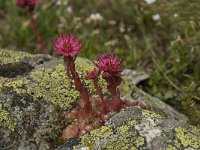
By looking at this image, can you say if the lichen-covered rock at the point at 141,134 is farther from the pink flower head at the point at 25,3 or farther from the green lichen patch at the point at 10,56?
the pink flower head at the point at 25,3

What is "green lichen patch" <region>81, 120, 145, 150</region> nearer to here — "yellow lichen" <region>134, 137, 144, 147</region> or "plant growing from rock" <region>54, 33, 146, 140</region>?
"yellow lichen" <region>134, 137, 144, 147</region>

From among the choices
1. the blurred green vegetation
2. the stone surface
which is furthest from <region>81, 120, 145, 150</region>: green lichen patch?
the blurred green vegetation

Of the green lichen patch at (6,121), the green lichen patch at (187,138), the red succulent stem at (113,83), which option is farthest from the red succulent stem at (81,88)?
the green lichen patch at (187,138)

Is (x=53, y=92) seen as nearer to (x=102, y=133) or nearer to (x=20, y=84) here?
(x=20, y=84)

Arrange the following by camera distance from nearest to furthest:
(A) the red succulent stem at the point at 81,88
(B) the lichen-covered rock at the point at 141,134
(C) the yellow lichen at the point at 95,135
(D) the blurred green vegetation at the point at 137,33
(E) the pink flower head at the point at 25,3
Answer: (B) the lichen-covered rock at the point at 141,134, (C) the yellow lichen at the point at 95,135, (A) the red succulent stem at the point at 81,88, (D) the blurred green vegetation at the point at 137,33, (E) the pink flower head at the point at 25,3

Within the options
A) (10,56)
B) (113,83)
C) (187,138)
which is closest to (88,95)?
(113,83)

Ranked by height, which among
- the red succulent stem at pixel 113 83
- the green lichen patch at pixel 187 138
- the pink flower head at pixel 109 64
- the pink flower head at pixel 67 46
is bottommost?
the green lichen patch at pixel 187 138

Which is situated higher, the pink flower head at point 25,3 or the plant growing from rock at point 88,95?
the pink flower head at point 25,3
